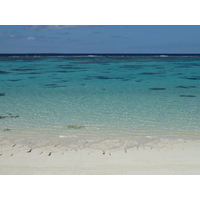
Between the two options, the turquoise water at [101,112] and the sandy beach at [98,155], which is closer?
the sandy beach at [98,155]

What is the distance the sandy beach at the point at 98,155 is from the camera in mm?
5051

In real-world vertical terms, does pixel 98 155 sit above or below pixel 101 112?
below

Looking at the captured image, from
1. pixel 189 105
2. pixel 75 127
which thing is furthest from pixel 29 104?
pixel 189 105

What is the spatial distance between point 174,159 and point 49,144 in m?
2.93

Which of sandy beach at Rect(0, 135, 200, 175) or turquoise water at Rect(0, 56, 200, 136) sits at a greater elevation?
turquoise water at Rect(0, 56, 200, 136)

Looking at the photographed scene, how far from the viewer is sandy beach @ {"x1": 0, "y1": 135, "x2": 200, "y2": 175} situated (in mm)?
5051

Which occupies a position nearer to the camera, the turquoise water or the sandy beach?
the sandy beach

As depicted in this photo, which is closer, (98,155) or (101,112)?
(98,155)

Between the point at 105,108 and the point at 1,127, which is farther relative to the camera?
the point at 105,108

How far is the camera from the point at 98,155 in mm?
5793

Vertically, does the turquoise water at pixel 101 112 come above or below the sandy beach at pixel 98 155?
above

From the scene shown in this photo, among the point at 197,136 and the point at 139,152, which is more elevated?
the point at 197,136

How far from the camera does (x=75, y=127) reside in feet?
27.0

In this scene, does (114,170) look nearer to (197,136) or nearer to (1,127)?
(197,136)
